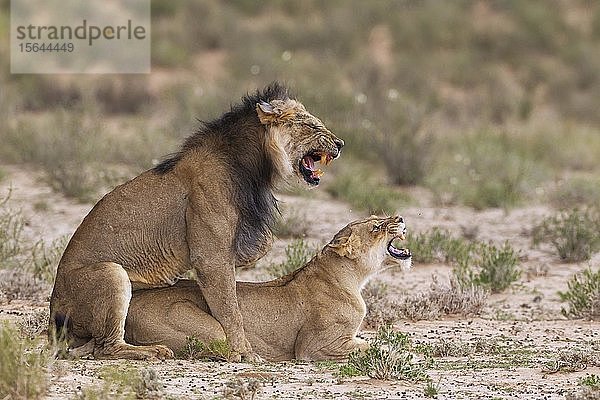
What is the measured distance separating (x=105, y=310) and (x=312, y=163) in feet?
6.60

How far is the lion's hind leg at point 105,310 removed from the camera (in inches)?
356

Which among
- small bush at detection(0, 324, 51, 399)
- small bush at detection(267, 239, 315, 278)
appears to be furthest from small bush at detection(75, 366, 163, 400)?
small bush at detection(267, 239, 315, 278)

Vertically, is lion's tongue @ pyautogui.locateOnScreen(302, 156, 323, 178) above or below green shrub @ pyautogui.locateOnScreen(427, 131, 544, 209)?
below

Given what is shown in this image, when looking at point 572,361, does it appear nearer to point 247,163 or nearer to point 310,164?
point 310,164

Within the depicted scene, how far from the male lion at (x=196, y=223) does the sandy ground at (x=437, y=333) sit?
1.40 feet

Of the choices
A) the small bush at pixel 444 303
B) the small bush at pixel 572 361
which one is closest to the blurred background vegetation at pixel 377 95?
the small bush at pixel 444 303

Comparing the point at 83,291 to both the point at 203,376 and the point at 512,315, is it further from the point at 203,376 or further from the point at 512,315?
the point at 512,315

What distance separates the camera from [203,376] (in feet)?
27.9

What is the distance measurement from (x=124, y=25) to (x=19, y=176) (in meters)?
14.0

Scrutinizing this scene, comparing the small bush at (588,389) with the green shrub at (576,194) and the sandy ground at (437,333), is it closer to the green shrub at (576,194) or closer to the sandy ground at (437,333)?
the sandy ground at (437,333)

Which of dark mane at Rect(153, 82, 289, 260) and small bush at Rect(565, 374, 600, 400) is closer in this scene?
small bush at Rect(565, 374, 600, 400)

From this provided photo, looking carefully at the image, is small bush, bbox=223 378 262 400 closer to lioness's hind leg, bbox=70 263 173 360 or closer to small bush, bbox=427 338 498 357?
lioness's hind leg, bbox=70 263 173 360

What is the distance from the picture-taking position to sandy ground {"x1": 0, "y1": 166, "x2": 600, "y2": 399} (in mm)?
8219

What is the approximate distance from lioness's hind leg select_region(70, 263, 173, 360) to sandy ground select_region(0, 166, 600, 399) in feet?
0.71
